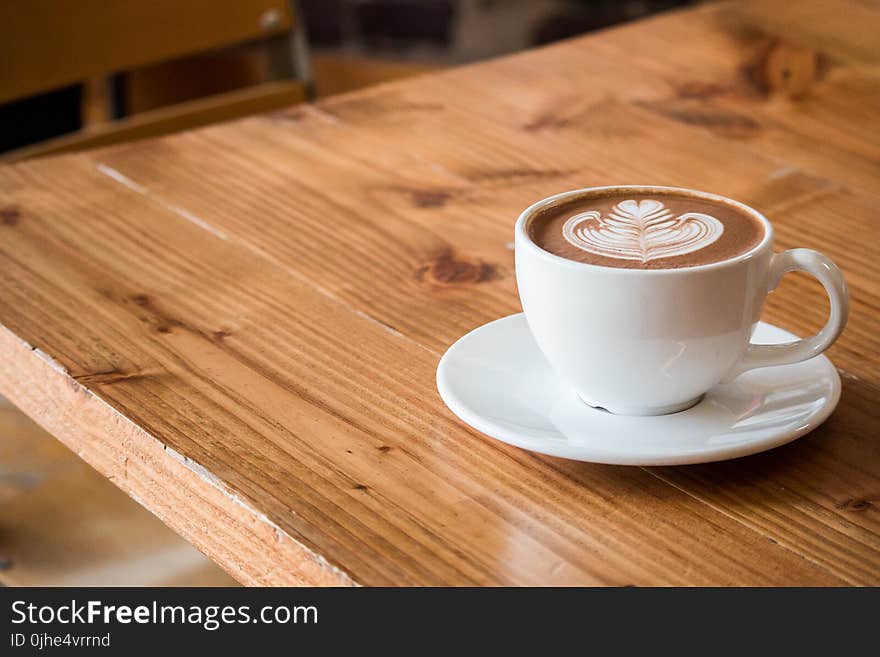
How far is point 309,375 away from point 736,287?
20 centimetres

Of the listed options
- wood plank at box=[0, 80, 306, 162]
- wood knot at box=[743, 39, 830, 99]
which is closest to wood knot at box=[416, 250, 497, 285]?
wood knot at box=[743, 39, 830, 99]

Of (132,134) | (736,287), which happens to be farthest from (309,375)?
(132,134)

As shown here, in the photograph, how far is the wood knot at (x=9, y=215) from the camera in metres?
0.70

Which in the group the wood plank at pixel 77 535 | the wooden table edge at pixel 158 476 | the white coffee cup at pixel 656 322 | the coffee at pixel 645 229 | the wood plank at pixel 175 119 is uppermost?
the coffee at pixel 645 229

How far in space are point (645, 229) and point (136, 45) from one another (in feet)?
2.47

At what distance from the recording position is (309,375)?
53 cm

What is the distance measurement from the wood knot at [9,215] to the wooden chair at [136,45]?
34 cm

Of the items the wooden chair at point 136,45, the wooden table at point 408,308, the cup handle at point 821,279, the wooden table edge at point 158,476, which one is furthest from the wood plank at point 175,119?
the cup handle at point 821,279

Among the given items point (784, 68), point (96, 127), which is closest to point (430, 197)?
point (784, 68)

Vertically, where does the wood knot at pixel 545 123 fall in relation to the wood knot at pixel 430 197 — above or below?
above

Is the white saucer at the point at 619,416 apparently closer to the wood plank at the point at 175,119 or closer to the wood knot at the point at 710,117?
the wood knot at the point at 710,117

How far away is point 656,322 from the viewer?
0.45 m

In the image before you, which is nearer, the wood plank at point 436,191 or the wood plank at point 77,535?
the wood plank at point 436,191

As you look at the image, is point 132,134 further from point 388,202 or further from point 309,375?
point 309,375
